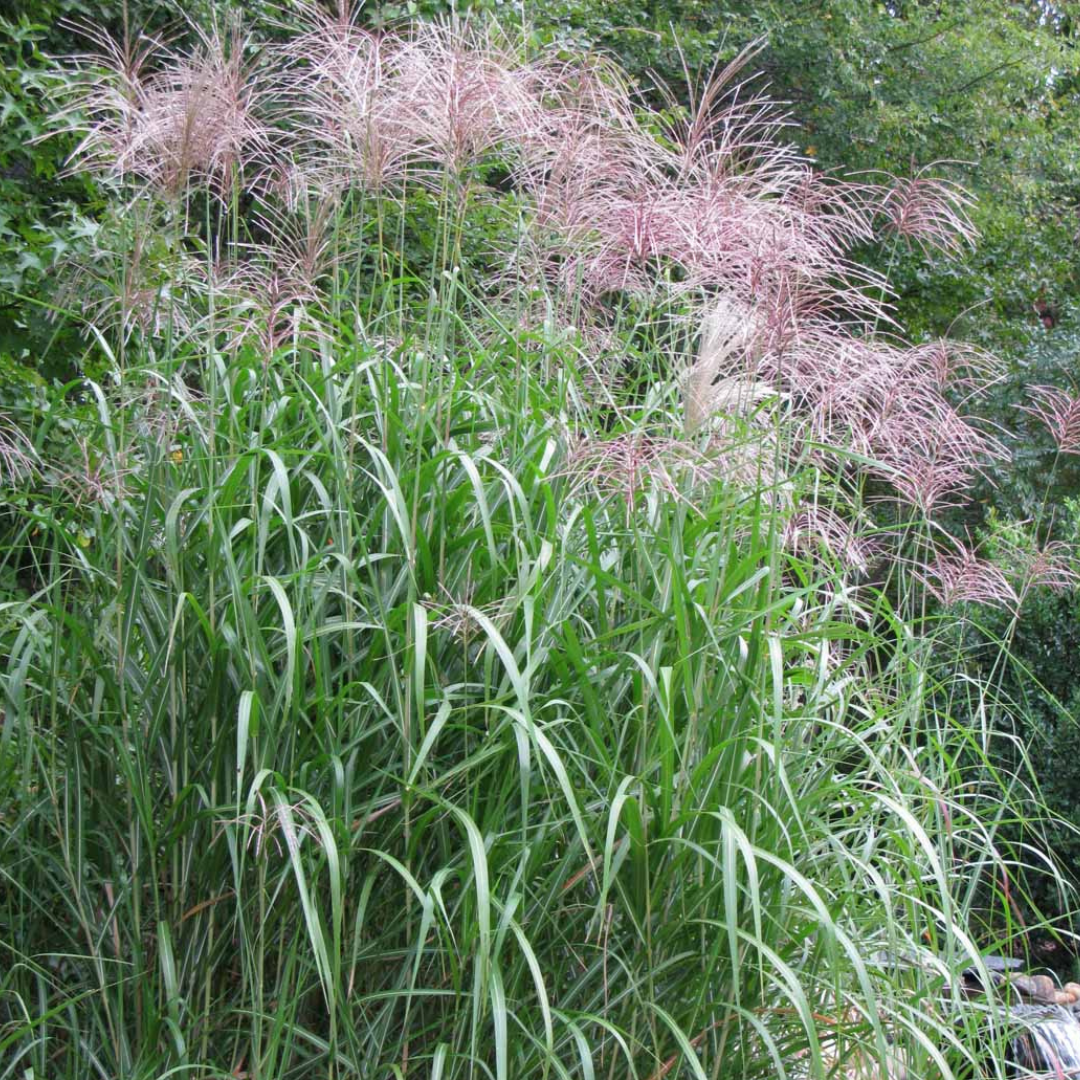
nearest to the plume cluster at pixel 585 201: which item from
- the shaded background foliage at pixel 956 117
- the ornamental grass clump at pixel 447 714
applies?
the ornamental grass clump at pixel 447 714

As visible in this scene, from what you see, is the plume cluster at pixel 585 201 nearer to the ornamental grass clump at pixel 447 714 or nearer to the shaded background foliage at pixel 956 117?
the ornamental grass clump at pixel 447 714

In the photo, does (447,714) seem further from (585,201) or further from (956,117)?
(956,117)

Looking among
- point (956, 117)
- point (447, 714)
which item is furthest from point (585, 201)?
point (956, 117)

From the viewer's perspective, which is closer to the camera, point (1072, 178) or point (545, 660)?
point (545, 660)

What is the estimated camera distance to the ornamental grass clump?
7.38ft

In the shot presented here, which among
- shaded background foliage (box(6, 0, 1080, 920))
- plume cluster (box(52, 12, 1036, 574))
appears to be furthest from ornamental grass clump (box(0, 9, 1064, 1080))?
shaded background foliage (box(6, 0, 1080, 920))

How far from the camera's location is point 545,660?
2406 mm

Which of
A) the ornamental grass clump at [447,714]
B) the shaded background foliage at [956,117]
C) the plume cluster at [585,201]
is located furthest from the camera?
the shaded background foliage at [956,117]

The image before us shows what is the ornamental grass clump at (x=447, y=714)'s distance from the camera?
2.25 metres

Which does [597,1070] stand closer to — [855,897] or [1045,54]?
[855,897]

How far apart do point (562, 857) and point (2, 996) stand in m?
1.13

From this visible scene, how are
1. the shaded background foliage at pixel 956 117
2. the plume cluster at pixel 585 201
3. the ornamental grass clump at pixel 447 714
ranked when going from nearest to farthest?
the ornamental grass clump at pixel 447 714 < the plume cluster at pixel 585 201 < the shaded background foliage at pixel 956 117

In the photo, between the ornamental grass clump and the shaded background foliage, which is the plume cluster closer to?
the ornamental grass clump

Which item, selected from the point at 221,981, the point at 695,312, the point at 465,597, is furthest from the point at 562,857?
the point at 695,312
